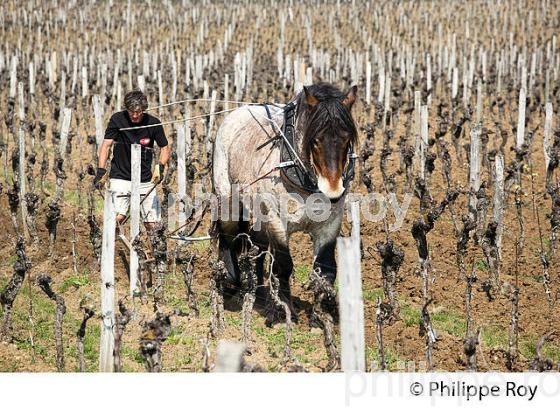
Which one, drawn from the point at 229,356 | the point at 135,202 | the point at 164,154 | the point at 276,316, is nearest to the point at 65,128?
the point at 164,154

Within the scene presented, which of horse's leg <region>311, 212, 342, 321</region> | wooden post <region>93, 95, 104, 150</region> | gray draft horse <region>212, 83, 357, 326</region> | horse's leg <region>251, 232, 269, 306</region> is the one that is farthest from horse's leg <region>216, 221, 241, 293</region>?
wooden post <region>93, 95, 104, 150</region>

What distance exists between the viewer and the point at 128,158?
340 inches

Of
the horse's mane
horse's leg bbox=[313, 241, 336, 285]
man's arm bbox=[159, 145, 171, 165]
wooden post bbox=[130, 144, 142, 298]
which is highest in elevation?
the horse's mane

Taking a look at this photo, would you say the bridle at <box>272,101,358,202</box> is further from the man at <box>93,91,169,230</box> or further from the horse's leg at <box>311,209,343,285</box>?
the man at <box>93,91,169,230</box>

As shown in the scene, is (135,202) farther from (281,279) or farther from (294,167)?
(294,167)

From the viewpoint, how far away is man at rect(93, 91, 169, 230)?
8.51m

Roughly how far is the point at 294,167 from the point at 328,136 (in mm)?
570

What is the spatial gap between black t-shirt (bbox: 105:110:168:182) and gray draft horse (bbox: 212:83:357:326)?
2.24 ft

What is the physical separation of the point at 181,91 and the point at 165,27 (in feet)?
46.9

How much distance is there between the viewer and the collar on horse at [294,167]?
23.1ft

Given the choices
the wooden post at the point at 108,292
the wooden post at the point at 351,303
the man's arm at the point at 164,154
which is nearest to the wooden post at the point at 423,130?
the man's arm at the point at 164,154

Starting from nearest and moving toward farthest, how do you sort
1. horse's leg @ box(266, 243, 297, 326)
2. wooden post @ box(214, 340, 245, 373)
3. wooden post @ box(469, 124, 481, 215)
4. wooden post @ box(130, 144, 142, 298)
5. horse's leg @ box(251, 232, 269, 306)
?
1. wooden post @ box(214, 340, 245, 373)
2. horse's leg @ box(266, 243, 297, 326)
3. wooden post @ box(130, 144, 142, 298)
4. horse's leg @ box(251, 232, 269, 306)
5. wooden post @ box(469, 124, 481, 215)
